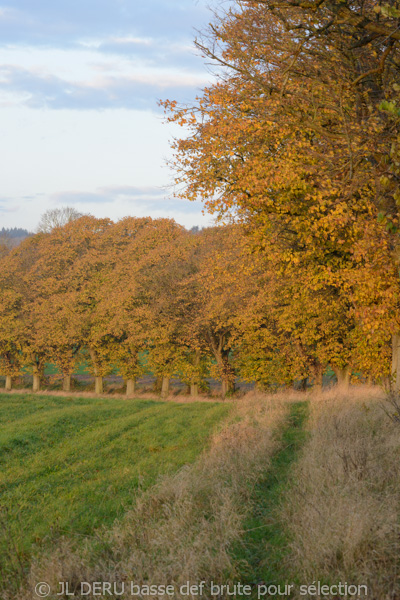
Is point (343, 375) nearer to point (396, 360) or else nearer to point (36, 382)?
point (396, 360)

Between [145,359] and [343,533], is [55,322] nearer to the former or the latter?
[145,359]

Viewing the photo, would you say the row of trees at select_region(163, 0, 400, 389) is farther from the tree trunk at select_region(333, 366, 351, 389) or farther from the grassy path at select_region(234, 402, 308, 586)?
the tree trunk at select_region(333, 366, 351, 389)

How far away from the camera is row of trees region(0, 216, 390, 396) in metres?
31.9

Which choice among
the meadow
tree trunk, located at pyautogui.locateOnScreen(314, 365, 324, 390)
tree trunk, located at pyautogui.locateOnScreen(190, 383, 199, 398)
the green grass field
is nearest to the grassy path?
the meadow

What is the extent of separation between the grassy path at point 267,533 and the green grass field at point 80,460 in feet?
8.72

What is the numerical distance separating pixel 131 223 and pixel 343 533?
4840 cm

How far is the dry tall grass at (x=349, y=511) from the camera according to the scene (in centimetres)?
576

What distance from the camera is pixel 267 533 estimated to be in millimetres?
7727

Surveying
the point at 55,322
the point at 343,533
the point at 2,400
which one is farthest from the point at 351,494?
the point at 55,322

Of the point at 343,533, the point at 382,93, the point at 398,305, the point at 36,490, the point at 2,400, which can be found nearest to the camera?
the point at 343,533

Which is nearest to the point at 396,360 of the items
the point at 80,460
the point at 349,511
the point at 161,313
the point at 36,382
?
the point at 80,460

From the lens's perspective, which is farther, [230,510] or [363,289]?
[363,289]

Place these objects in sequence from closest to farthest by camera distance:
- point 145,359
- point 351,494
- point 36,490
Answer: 1. point 351,494
2. point 36,490
3. point 145,359

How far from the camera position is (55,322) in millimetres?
45875
